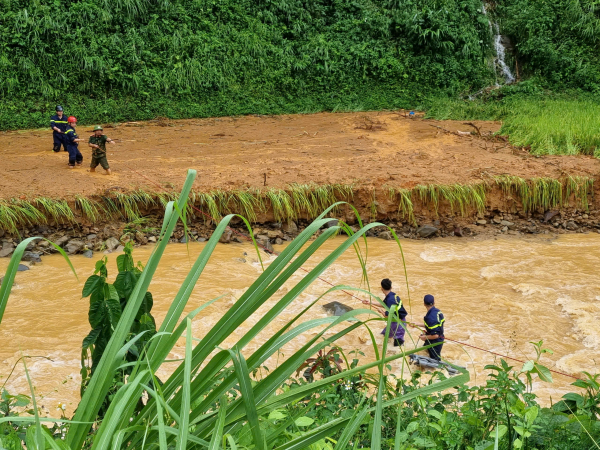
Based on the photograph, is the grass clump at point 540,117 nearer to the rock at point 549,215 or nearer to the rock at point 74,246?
the rock at point 549,215

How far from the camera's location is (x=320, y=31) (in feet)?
55.6

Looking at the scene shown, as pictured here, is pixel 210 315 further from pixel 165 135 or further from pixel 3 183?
pixel 165 135

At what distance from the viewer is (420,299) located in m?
7.47

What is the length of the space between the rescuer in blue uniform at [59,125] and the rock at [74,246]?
3061 millimetres

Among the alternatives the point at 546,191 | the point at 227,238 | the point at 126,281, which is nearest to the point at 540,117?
the point at 546,191

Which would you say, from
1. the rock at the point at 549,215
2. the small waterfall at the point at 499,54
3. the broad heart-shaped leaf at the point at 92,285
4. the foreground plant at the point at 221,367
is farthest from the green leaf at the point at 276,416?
the small waterfall at the point at 499,54

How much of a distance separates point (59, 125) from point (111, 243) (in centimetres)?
345

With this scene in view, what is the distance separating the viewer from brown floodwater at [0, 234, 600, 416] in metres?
6.08

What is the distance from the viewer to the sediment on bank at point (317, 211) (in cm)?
863

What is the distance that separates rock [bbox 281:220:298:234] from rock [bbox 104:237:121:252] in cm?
242

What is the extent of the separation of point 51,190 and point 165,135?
3.92 m

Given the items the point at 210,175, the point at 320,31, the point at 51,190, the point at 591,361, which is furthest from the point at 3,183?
the point at 320,31

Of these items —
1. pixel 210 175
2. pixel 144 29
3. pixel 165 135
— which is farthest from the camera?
pixel 144 29

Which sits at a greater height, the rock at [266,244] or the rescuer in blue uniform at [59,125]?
the rescuer in blue uniform at [59,125]
